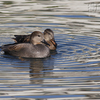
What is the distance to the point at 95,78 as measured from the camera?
927 centimetres

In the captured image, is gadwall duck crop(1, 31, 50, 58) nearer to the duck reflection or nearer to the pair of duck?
the pair of duck

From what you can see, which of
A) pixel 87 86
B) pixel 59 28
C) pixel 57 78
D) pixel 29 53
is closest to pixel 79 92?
pixel 87 86

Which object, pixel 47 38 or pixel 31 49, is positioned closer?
pixel 31 49

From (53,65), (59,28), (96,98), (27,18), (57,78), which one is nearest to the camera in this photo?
(96,98)

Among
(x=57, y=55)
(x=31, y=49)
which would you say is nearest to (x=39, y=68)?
(x=31, y=49)

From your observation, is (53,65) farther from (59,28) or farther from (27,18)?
(27,18)

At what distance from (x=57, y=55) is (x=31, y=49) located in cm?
99

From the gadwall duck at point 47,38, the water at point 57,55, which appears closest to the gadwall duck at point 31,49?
the water at point 57,55

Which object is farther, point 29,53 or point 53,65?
point 29,53

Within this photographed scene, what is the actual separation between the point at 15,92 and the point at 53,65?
8.43ft

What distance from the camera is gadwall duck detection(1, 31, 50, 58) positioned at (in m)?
11.8

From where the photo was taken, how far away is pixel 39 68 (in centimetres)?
1033

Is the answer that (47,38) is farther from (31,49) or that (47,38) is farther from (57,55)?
(31,49)

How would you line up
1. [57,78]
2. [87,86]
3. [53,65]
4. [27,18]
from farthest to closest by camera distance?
[27,18] < [53,65] < [57,78] < [87,86]
